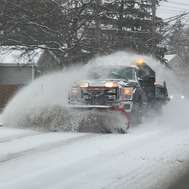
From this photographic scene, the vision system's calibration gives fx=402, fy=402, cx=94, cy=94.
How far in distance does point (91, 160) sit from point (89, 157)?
0.88 feet

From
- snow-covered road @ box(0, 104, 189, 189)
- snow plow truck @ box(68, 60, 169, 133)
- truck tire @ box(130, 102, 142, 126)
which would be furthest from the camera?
truck tire @ box(130, 102, 142, 126)

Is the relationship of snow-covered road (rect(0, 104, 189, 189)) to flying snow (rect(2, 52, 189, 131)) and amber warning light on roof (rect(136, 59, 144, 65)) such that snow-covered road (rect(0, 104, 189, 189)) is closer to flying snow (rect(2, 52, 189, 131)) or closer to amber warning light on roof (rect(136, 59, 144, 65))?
flying snow (rect(2, 52, 189, 131))

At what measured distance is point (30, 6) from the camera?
73.3 ft

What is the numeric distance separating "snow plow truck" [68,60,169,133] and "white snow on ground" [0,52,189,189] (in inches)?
23.3

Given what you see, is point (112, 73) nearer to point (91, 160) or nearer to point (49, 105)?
point (49, 105)

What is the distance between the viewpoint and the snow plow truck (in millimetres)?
11375

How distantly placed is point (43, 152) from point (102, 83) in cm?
424

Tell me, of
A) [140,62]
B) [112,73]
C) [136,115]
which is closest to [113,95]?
[136,115]

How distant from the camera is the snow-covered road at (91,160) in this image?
6008mm

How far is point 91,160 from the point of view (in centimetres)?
743

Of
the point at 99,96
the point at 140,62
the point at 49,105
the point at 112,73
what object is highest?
the point at 140,62

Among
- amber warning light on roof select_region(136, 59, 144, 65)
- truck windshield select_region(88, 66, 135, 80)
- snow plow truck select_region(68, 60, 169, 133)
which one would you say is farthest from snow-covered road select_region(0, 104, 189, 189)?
amber warning light on roof select_region(136, 59, 144, 65)

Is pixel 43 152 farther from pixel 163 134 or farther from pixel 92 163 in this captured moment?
pixel 163 134

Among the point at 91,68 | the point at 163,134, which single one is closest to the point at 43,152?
the point at 163,134
